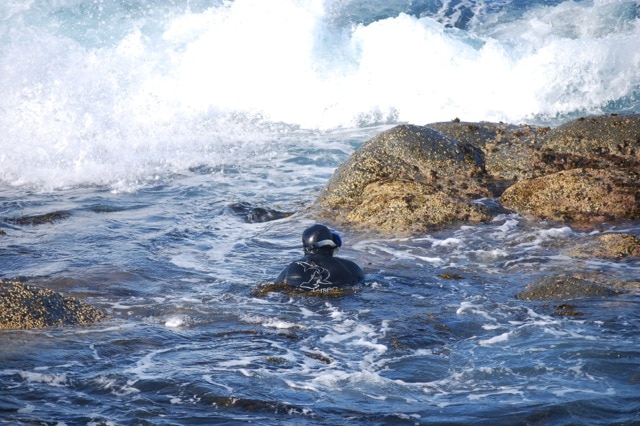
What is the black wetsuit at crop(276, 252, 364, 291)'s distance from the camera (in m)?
7.27

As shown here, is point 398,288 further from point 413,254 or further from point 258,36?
point 258,36

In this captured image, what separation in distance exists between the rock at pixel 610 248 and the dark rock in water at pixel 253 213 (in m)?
3.76

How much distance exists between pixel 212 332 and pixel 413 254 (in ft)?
9.27

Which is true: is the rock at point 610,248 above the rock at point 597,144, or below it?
below

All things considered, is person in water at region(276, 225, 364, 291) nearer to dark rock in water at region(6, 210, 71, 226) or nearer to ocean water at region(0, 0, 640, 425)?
ocean water at region(0, 0, 640, 425)

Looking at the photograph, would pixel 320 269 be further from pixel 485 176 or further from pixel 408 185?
pixel 485 176

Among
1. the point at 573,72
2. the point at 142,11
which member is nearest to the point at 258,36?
the point at 142,11

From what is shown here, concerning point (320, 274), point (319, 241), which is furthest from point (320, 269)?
point (319, 241)

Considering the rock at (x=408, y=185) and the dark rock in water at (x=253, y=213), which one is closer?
the rock at (x=408, y=185)

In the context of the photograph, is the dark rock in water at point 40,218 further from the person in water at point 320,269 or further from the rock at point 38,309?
the person in water at point 320,269

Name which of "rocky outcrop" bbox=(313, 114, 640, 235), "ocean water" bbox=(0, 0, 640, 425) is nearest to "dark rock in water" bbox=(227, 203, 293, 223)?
"ocean water" bbox=(0, 0, 640, 425)

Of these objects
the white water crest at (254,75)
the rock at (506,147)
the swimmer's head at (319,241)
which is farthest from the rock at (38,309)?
the white water crest at (254,75)

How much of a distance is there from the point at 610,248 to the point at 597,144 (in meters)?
2.42

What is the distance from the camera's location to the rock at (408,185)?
9.34 meters
